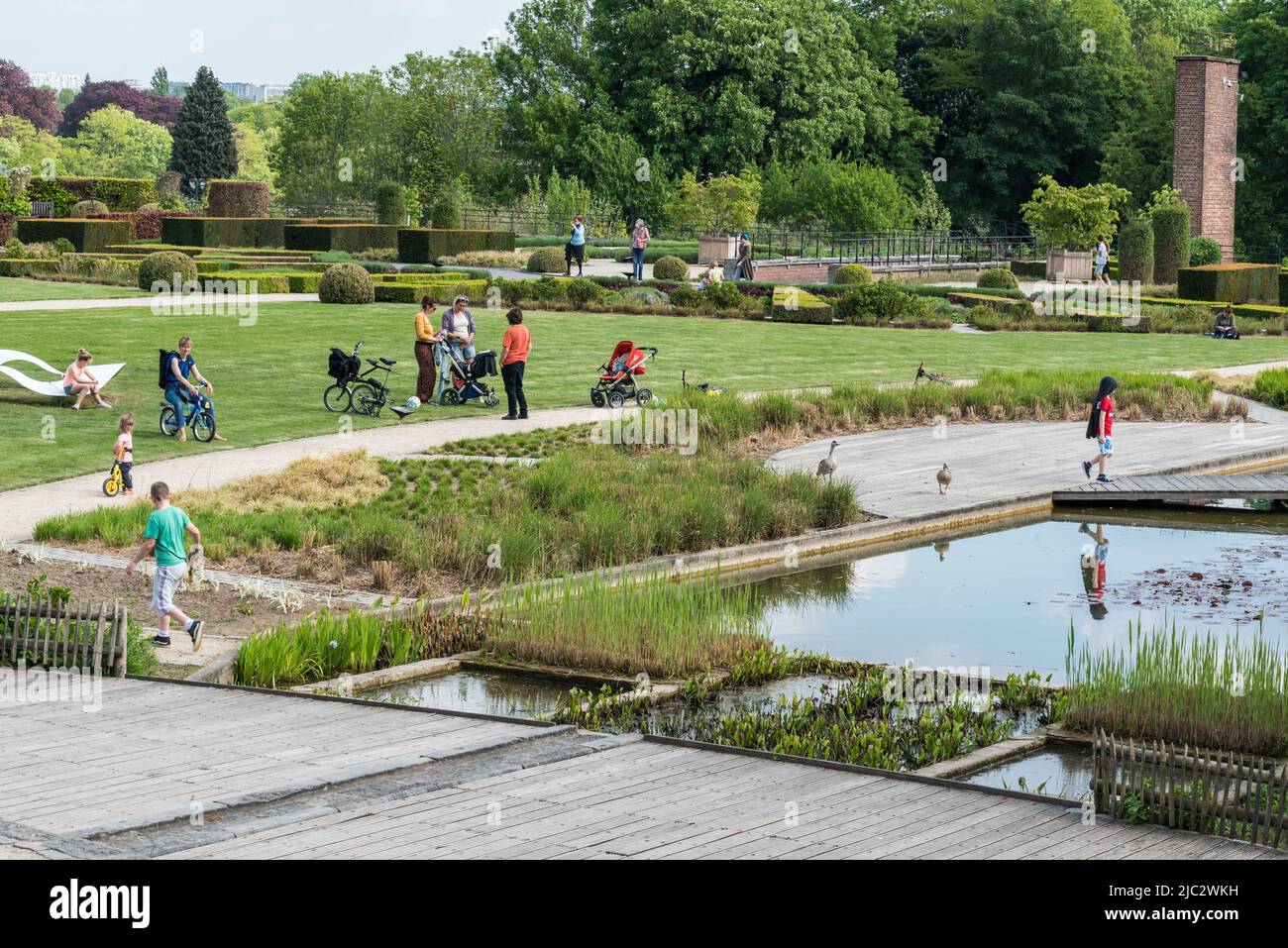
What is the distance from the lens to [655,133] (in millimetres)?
69750

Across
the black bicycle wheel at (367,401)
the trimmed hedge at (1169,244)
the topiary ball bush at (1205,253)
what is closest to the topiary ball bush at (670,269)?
the trimmed hedge at (1169,244)

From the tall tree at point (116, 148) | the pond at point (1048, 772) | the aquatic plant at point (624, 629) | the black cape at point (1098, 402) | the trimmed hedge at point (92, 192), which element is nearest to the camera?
the pond at point (1048, 772)

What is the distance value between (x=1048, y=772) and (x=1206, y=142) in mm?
53195

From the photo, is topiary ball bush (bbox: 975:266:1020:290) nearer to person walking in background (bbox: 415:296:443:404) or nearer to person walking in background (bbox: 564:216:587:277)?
person walking in background (bbox: 564:216:587:277)

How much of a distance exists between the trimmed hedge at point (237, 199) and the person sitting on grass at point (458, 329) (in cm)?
4225

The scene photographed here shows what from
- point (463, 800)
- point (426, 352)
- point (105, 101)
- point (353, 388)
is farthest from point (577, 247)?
point (105, 101)

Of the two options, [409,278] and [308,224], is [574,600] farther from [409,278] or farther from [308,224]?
[308,224]

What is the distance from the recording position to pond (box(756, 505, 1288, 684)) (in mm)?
13234

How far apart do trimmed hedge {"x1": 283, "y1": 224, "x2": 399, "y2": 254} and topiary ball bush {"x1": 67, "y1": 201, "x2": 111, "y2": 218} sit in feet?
36.5

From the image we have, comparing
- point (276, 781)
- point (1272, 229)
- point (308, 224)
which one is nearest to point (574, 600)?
point (276, 781)

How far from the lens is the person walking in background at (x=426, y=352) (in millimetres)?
22688

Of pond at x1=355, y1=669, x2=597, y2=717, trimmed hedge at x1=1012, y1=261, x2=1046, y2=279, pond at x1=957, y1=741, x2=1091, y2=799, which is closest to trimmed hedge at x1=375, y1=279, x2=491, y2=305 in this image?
trimmed hedge at x1=1012, y1=261, x2=1046, y2=279

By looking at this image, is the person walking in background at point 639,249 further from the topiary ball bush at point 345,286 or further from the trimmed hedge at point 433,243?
the topiary ball bush at point 345,286

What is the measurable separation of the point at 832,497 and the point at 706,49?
5483 centimetres
